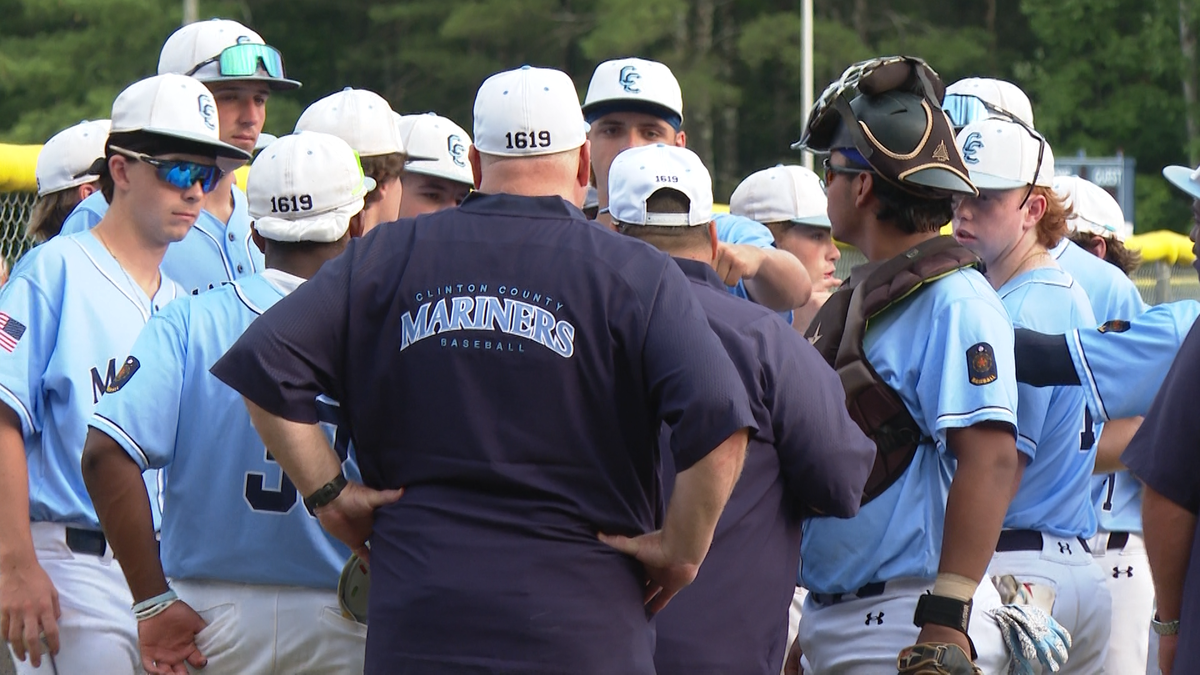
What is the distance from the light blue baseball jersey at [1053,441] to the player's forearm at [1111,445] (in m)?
0.03

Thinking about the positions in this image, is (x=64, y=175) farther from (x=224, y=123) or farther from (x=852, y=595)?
(x=852, y=595)

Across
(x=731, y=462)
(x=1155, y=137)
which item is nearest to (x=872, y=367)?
(x=731, y=462)

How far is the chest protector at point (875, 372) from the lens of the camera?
3.94 metres

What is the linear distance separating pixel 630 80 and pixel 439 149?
762 millimetres

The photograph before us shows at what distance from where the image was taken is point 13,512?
411cm

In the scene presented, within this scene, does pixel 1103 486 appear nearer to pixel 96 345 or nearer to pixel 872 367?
pixel 872 367

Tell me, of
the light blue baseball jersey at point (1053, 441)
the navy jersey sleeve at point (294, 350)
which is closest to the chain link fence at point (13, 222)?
the navy jersey sleeve at point (294, 350)

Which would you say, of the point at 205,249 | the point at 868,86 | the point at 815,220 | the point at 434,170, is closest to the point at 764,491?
the point at 868,86

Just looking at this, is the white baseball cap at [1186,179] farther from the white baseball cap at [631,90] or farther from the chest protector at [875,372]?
the white baseball cap at [631,90]

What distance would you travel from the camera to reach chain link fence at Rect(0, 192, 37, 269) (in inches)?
236

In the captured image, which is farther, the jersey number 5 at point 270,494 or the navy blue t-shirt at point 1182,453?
the jersey number 5 at point 270,494

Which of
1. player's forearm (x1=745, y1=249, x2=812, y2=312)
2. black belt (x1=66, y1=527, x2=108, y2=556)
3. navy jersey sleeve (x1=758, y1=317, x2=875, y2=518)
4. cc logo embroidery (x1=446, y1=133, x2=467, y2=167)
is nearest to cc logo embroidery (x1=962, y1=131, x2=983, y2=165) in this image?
player's forearm (x1=745, y1=249, x2=812, y2=312)

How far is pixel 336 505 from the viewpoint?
335 cm

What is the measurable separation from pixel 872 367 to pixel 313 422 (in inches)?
56.6
